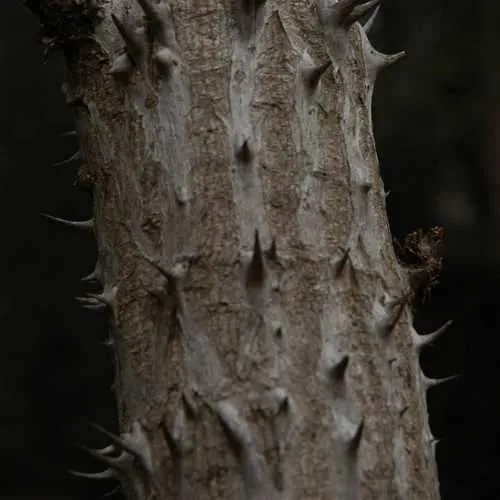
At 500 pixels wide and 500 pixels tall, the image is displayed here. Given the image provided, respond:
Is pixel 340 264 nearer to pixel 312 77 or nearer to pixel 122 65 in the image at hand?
pixel 312 77

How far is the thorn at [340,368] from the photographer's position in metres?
1.21

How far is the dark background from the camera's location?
5.07 metres

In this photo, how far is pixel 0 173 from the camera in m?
5.15

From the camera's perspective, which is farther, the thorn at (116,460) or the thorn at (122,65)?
the thorn at (122,65)

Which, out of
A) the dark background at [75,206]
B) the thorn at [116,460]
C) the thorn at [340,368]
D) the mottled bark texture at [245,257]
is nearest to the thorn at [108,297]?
the mottled bark texture at [245,257]

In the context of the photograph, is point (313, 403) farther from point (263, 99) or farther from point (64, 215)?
point (64, 215)

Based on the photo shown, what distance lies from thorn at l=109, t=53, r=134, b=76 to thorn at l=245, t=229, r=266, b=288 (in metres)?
0.28

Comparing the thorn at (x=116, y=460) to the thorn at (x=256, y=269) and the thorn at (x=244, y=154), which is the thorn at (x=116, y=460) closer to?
the thorn at (x=256, y=269)

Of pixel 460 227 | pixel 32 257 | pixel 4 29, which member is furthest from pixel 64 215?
pixel 460 227

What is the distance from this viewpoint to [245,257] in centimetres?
125

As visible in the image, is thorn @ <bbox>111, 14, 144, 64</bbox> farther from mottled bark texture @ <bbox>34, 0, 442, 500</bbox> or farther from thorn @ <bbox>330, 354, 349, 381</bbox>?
thorn @ <bbox>330, 354, 349, 381</bbox>

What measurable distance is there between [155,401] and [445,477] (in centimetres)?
378

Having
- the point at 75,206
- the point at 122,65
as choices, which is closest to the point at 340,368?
the point at 122,65

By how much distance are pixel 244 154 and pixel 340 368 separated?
253 millimetres
